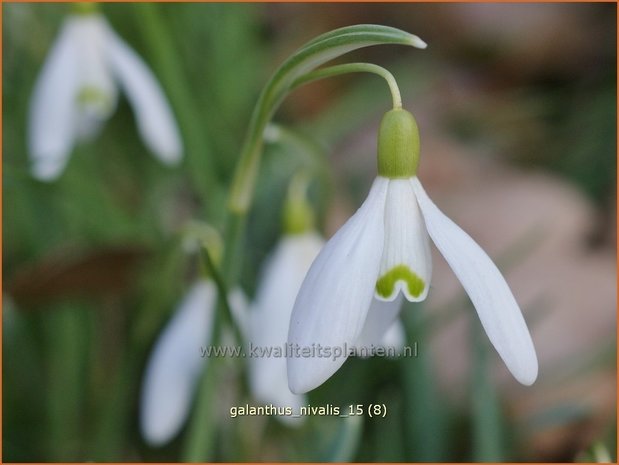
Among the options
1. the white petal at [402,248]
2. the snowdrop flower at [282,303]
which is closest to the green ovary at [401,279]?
the white petal at [402,248]

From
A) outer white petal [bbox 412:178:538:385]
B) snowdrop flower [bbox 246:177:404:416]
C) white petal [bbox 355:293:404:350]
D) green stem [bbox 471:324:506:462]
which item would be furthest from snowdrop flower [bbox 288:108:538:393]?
green stem [bbox 471:324:506:462]

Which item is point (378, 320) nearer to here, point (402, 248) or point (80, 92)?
point (402, 248)

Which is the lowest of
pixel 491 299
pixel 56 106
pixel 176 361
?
pixel 491 299

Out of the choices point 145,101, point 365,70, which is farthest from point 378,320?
point 145,101

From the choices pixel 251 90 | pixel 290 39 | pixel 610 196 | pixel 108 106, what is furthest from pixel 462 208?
pixel 108 106

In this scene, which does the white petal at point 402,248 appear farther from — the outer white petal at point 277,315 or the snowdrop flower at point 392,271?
the outer white petal at point 277,315

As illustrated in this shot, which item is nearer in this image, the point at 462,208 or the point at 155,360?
the point at 155,360

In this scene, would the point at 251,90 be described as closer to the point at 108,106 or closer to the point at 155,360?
the point at 108,106
